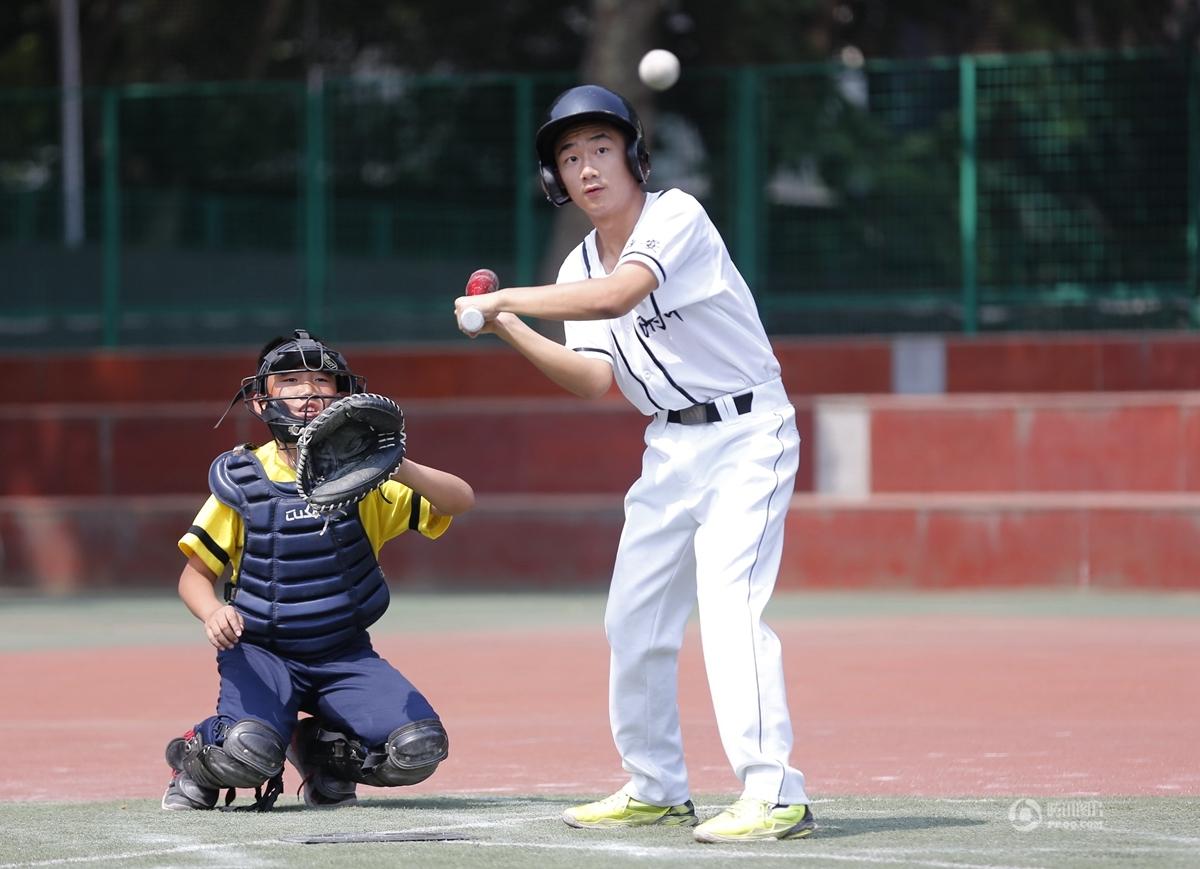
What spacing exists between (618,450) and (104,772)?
817 centimetres

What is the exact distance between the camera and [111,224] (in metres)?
17.8

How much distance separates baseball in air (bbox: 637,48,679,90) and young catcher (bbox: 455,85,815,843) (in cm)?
1040

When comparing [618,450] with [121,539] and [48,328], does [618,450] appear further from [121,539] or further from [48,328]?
[48,328]

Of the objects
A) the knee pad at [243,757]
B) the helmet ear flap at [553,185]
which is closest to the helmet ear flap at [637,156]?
the helmet ear flap at [553,185]

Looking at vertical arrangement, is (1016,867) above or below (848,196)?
below

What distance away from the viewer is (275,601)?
20.5ft

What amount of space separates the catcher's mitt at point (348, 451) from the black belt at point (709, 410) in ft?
2.64

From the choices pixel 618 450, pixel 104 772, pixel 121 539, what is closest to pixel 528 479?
pixel 618 450

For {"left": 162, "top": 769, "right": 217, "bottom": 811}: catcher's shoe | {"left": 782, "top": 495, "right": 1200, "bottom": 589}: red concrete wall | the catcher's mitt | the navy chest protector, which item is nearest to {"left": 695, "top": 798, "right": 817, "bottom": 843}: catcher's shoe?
the catcher's mitt

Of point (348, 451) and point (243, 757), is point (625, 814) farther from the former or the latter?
point (348, 451)

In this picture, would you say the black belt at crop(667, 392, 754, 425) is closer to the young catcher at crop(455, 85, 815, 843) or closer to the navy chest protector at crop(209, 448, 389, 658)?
the young catcher at crop(455, 85, 815, 843)

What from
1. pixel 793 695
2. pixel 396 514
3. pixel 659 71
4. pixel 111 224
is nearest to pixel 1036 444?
pixel 659 71

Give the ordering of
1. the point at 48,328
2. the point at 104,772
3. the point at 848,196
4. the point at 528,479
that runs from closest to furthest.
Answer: the point at 104,772 < the point at 528,479 < the point at 848,196 < the point at 48,328

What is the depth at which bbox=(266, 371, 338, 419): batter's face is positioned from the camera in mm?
6270
